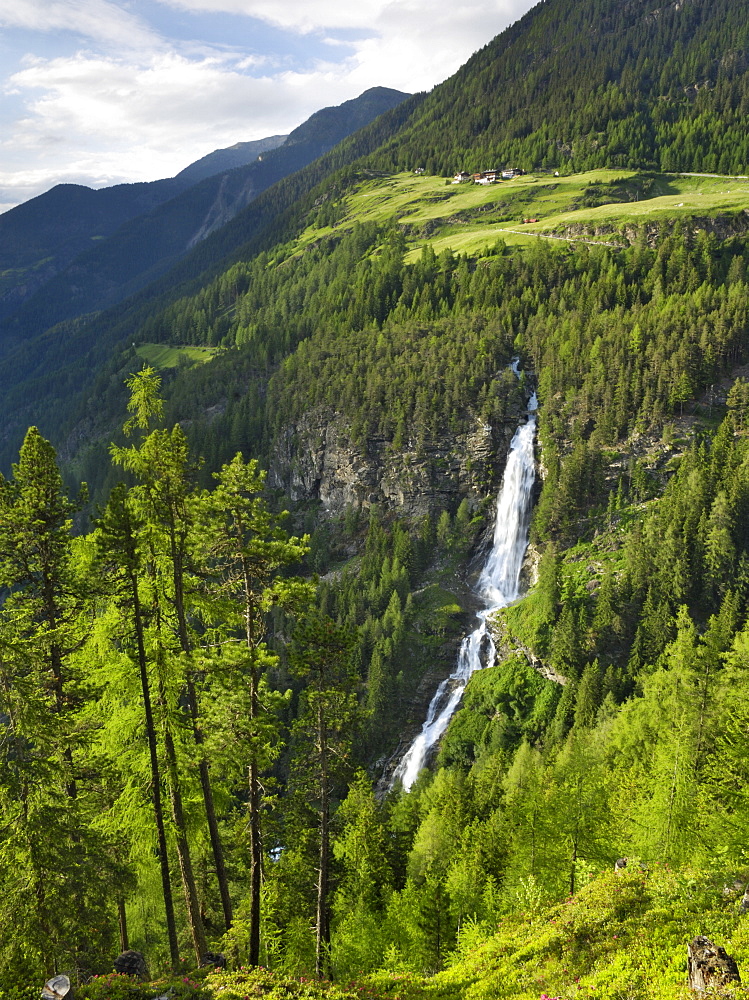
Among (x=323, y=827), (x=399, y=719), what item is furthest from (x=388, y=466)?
(x=323, y=827)

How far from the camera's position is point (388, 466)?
13312 cm

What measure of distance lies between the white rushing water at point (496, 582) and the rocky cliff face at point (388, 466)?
3.78 m

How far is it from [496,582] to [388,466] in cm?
3850

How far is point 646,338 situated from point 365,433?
200 ft

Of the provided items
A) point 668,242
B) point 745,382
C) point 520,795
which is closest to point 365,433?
point 745,382

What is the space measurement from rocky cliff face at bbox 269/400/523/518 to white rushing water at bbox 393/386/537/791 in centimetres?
378

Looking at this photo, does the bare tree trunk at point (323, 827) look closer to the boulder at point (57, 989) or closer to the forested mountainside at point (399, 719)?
the forested mountainside at point (399, 719)

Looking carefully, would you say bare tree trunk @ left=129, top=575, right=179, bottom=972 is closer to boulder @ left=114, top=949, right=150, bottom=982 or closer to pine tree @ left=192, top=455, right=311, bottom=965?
boulder @ left=114, top=949, right=150, bottom=982

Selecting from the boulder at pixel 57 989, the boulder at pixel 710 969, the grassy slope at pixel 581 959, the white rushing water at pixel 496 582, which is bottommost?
the white rushing water at pixel 496 582

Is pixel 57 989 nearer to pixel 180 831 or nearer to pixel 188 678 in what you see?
pixel 180 831

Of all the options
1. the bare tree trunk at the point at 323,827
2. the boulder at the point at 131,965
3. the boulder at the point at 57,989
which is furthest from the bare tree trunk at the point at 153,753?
the bare tree trunk at the point at 323,827

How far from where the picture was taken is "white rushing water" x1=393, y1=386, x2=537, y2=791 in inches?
3425

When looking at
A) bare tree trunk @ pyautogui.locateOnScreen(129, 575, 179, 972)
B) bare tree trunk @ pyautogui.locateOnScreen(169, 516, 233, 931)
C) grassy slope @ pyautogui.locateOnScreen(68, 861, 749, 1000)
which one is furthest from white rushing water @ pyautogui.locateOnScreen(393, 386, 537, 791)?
bare tree trunk @ pyautogui.locateOnScreen(129, 575, 179, 972)

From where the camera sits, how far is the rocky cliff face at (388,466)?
12381 centimetres
